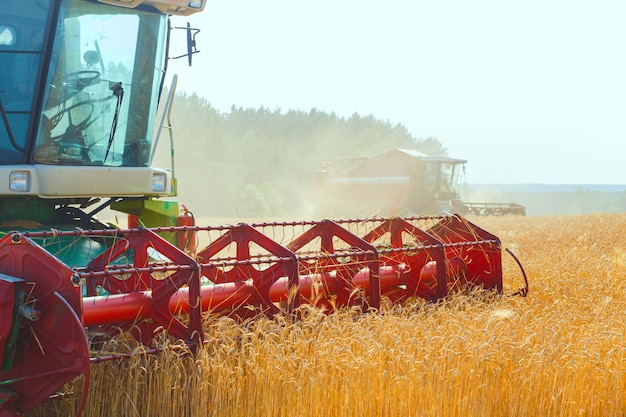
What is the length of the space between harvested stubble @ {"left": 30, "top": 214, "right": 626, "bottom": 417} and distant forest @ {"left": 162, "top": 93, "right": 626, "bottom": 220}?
1835 centimetres

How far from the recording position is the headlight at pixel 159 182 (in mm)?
4594

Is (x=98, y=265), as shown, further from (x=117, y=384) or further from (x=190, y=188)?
(x=190, y=188)

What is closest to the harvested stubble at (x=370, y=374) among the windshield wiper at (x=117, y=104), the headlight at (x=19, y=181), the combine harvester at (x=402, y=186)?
the headlight at (x=19, y=181)

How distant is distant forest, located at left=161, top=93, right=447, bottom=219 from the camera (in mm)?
30312

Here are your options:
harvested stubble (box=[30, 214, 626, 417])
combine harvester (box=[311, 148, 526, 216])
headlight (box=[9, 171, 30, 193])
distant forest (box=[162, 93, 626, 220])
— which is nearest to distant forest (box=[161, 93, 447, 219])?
distant forest (box=[162, 93, 626, 220])

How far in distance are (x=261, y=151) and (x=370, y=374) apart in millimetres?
33710

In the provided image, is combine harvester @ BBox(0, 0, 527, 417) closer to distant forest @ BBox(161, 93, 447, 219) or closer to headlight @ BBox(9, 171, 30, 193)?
headlight @ BBox(9, 171, 30, 193)

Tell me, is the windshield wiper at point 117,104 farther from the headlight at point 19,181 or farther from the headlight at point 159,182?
the headlight at point 19,181

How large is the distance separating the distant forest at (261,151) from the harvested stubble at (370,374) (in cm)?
1835

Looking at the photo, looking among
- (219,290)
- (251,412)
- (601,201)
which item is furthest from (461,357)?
(601,201)

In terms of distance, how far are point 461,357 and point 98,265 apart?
155 centimetres

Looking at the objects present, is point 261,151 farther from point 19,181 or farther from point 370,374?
point 370,374

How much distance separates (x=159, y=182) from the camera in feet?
15.2

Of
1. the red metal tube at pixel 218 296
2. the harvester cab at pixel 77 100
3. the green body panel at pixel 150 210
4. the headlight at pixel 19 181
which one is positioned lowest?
the red metal tube at pixel 218 296
